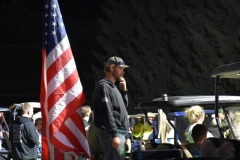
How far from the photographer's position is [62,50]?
8.14 m

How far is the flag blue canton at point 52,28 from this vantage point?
8148mm

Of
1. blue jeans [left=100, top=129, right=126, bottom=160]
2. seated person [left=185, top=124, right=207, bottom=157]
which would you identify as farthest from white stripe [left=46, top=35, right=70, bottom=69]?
seated person [left=185, top=124, right=207, bottom=157]

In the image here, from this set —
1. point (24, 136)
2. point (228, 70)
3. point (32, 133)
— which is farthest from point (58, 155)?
point (24, 136)

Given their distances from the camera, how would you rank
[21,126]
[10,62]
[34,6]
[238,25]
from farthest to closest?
[34,6] → [10,62] → [238,25] → [21,126]

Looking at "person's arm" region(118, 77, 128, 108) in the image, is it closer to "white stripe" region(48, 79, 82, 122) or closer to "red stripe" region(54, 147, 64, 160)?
"white stripe" region(48, 79, 82, 122)

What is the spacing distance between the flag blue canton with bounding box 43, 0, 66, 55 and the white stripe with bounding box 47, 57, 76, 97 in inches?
11.4

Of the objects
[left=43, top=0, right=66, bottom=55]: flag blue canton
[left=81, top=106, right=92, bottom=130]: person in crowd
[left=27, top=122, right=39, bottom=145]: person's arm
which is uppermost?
[left=43, top=0, right=66, bottom=55]: flag blue canton

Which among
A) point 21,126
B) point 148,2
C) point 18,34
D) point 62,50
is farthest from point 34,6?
point 62,50

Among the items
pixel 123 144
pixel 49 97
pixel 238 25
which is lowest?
pixel 123 144

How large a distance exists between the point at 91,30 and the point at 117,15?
14.8 ft

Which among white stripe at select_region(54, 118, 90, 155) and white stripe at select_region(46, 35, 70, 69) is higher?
white stripe at select_region(46, 35, 70, 69)

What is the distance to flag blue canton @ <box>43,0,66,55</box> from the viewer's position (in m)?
8.15

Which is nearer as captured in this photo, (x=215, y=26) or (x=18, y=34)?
(x=215, y=26)

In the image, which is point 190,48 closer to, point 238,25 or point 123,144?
point 238,25
